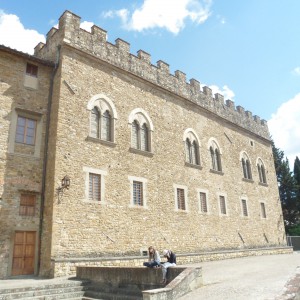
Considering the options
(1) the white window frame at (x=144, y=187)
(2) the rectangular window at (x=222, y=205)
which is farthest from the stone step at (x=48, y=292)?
(2) the rectangular window at (x=222, y=205)

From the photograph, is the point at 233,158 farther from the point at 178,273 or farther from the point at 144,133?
the point at 178,273

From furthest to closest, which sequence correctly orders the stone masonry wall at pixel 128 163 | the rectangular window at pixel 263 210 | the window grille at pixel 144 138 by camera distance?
the rectangular window at pixel 263 210 → the window grille at pixel 144 138 → the stone masonry wall at pixel 128 163

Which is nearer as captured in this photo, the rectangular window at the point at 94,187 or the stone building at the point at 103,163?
the stone building at the point at 103,163

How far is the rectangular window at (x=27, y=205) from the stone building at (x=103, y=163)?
0.04 m

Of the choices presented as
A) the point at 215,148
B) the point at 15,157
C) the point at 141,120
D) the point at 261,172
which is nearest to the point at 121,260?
the point at 15,157

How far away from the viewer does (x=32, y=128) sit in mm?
13438

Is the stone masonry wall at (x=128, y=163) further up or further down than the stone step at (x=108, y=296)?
further up

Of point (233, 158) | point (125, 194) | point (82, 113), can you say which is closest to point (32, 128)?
point (82, 113)

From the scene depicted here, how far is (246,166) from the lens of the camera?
24625mm

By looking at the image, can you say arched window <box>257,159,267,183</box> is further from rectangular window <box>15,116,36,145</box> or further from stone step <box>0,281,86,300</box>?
stone step <box>0,281,86,300</box>

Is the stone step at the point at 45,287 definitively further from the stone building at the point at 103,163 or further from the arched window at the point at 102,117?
the arched window at the point at 102,117

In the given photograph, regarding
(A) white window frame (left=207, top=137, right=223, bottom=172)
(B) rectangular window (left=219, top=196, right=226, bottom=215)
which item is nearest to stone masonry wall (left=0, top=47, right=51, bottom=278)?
(A) white window frame (left=207, top=137, right=223, bottom=172)

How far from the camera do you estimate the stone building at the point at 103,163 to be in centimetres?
1231

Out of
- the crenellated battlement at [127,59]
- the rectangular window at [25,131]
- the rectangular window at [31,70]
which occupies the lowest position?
the rectangular window at [25,131]
